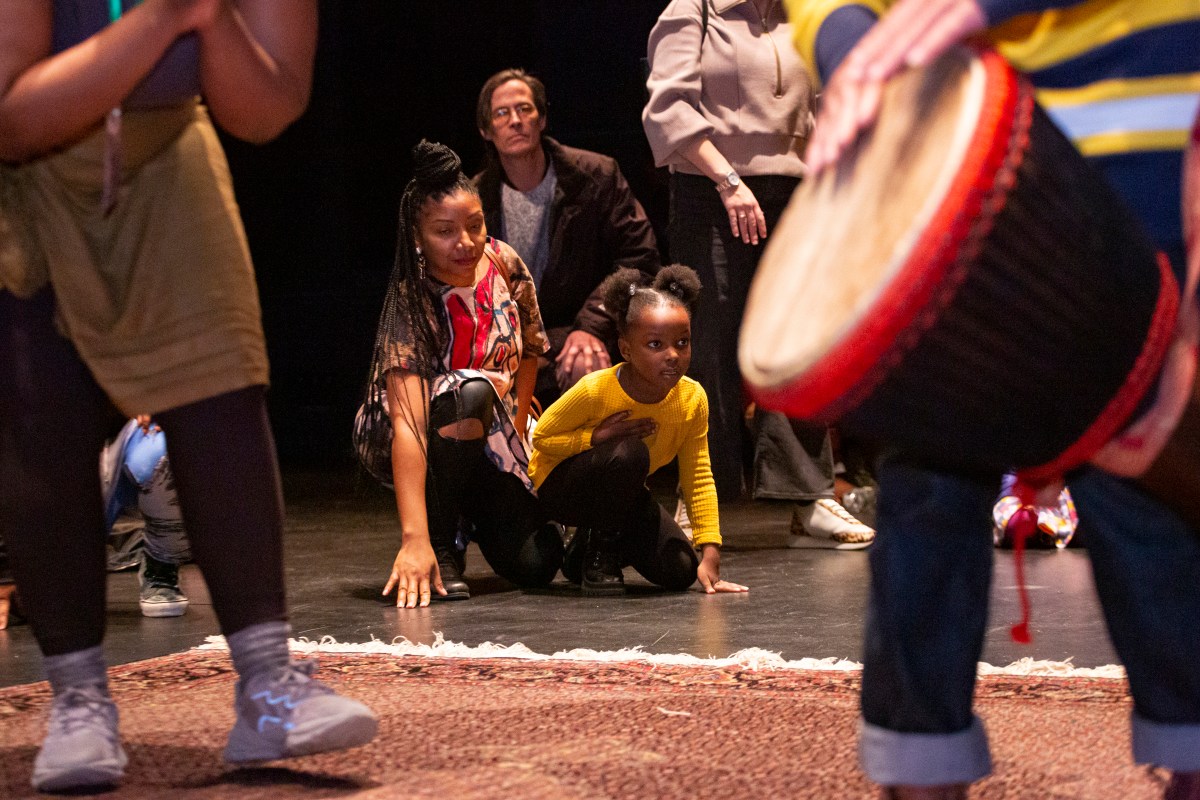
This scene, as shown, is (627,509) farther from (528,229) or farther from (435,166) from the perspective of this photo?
(528,229)

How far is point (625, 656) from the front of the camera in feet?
7.43

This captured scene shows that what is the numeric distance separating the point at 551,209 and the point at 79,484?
2.57 meters

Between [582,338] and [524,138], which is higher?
[524,138]

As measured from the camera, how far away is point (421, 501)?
308 centimetres

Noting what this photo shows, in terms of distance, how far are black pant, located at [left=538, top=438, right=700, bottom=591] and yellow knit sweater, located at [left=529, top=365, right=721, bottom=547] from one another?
0.18 feet

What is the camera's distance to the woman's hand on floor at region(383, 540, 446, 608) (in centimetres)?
298

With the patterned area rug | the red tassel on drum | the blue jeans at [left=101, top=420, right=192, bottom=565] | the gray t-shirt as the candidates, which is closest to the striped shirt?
the red tassel on drum

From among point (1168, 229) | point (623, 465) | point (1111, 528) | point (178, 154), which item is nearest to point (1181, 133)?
point (1168, 229)

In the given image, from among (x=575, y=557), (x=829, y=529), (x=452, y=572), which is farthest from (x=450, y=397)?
(x=829, y=529)

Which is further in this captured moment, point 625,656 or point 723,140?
point 723,140

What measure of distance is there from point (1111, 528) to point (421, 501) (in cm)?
205

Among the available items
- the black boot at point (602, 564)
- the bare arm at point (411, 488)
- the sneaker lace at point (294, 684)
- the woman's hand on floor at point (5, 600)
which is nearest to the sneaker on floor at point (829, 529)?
the black boot at point (602, 564)

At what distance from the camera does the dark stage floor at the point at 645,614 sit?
2410mm

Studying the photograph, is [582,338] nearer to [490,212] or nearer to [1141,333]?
[490,212]
